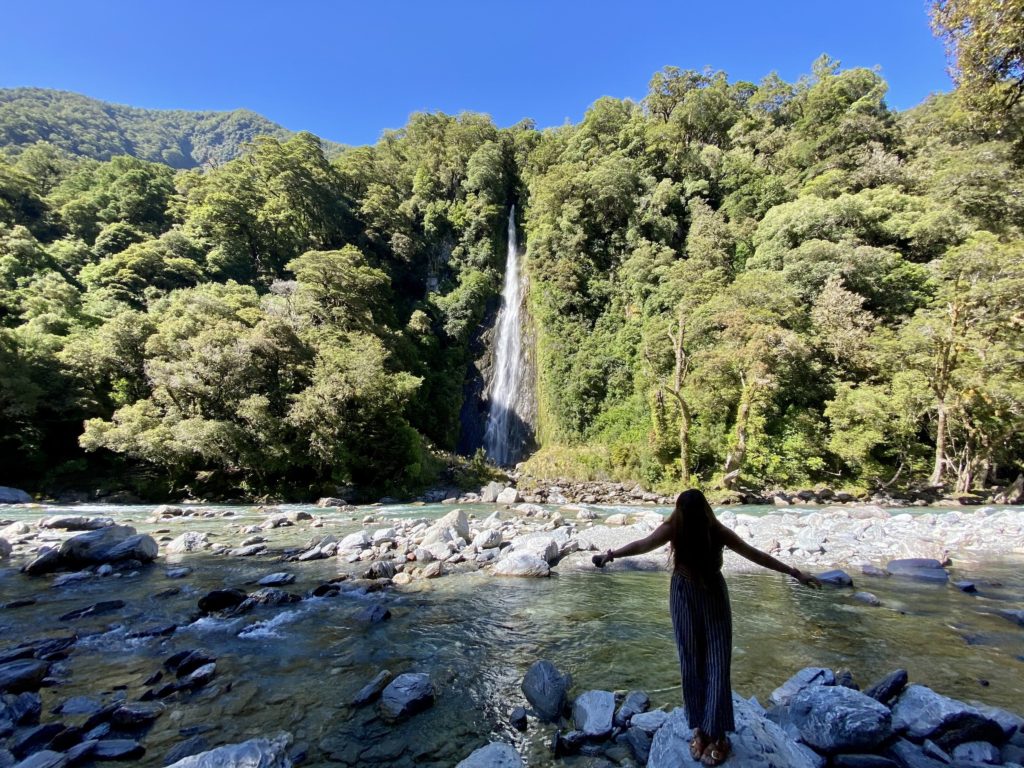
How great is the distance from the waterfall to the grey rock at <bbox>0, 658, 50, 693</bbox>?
81.5 feet

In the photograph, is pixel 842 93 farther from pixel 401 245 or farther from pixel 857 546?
pixel 857 546

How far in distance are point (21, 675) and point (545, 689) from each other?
4737 mm

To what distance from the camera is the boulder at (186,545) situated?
31.3ft

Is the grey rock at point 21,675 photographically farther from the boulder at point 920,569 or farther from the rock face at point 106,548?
the boulder at point 920,569

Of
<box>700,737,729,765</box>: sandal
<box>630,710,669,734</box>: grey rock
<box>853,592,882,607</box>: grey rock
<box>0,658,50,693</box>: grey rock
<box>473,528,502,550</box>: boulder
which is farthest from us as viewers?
<box>473,528,502,550</box>: boulder

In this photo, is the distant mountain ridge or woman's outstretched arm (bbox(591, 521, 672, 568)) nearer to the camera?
woman's outstretched arm (bbox(591, 521, 672, 568))

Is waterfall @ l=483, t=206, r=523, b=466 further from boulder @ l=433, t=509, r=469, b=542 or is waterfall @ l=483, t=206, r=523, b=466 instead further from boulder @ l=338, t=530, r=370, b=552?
boulder @ l=338, t=530, r=370, b=552

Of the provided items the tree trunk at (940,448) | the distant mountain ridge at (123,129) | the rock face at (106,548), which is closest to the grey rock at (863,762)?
the rock face at (106,548)

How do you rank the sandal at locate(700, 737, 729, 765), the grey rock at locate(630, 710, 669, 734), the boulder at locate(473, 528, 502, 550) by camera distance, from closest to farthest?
1. the sandal at locate(700, 737, 729, 765)
2. the grey rock at locate(630, 710, 669, 734)
3. the boulder at locate(473, 528, 502, 550)

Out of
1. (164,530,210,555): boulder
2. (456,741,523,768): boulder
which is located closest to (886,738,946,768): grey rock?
(456,741,523,768): boulder

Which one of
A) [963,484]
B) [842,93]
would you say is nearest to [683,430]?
[963,484]

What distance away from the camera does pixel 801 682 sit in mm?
3779

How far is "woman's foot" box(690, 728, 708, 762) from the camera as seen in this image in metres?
2.51

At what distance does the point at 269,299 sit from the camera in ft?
79.9
